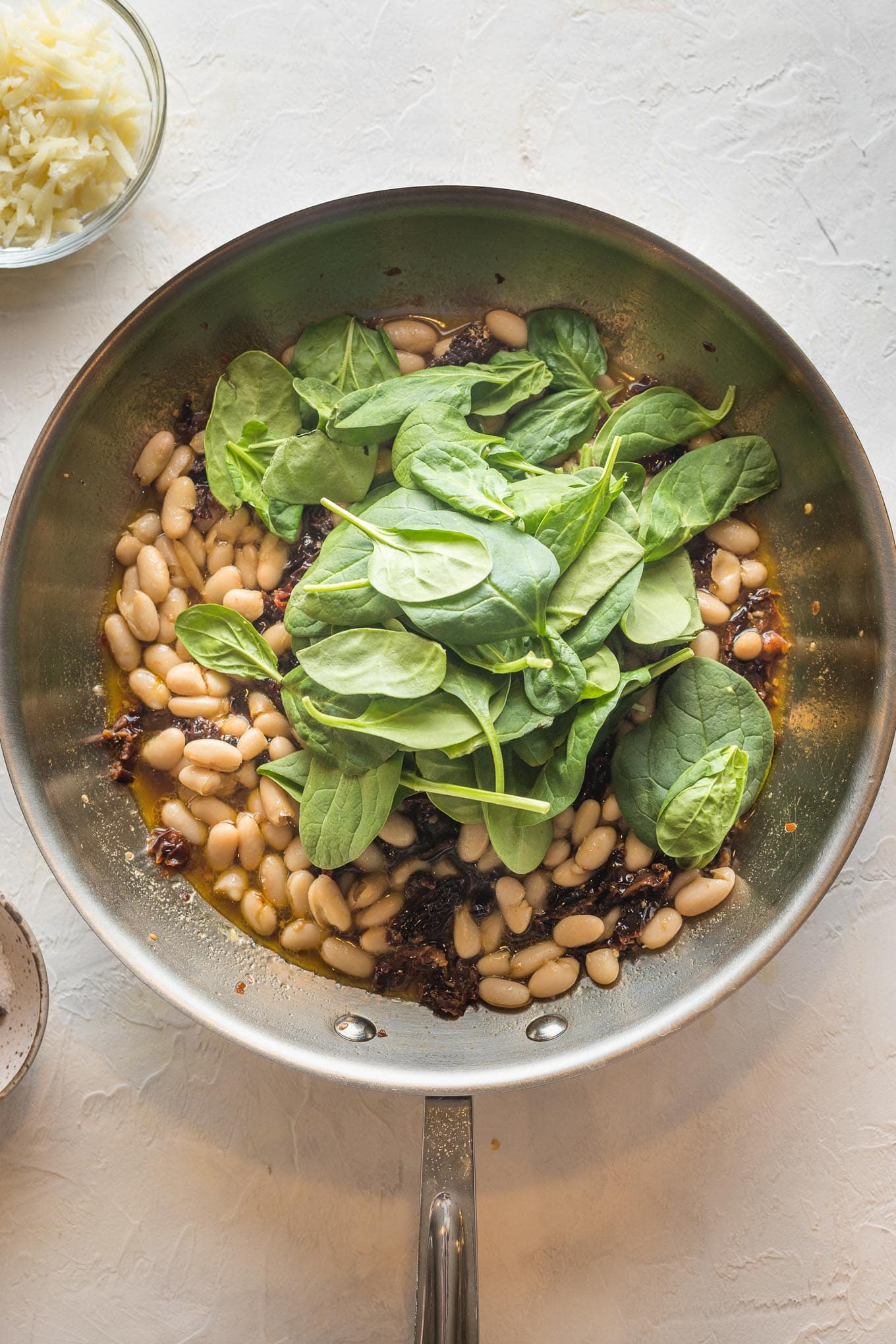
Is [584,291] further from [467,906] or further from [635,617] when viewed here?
[467,906]

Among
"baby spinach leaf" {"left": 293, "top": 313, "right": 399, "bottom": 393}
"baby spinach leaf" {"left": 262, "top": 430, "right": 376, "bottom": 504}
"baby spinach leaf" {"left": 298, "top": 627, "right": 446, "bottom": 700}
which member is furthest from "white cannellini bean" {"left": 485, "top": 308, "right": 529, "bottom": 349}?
"baby spinach leaf" {"left": 298, "top": 627, "right": 446, "bottom": 700}

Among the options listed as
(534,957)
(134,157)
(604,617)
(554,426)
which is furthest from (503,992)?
(134,157)

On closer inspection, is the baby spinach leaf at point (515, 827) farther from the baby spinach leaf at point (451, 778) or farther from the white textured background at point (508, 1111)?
the white textured background at point (508, 1111)

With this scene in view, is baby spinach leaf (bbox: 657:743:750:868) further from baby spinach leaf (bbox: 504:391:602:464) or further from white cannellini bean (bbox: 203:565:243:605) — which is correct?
white cannellini bean (bbox: 203:565:243:605)

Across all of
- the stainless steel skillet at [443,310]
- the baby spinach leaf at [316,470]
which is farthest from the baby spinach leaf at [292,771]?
the baby spinach leaf at [316,470]

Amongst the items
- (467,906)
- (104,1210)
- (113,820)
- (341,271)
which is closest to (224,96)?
(341,271)

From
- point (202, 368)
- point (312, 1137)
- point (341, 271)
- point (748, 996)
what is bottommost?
point (312, 1137)
